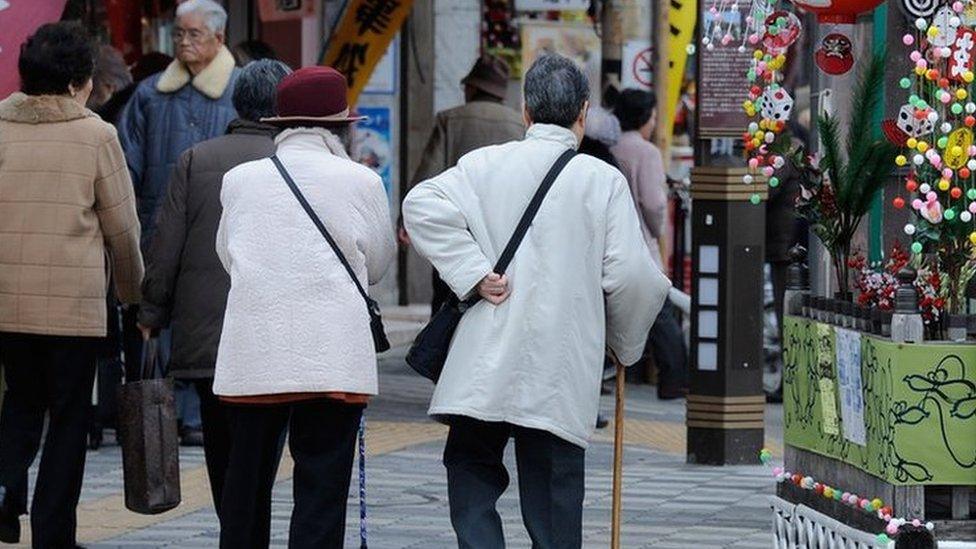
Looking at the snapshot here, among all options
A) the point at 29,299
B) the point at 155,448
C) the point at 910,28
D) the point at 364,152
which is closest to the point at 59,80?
the point at 29,299

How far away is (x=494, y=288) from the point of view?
716 cm

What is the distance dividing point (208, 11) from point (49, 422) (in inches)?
104

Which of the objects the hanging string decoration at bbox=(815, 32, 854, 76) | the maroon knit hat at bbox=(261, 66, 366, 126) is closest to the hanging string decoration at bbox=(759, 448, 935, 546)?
the hanging string decoration at bbox=(815, 32, 854, 76)

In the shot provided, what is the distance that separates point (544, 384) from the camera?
23.6ft

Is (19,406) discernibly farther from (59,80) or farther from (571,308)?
(571,308)

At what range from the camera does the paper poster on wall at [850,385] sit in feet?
23.3

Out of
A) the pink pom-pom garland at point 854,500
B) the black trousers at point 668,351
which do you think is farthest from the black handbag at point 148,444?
the black trousers at point 668,351

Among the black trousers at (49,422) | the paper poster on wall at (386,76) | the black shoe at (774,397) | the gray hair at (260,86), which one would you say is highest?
the gray hair at (260,86)

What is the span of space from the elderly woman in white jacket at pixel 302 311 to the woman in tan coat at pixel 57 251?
1.23 metres

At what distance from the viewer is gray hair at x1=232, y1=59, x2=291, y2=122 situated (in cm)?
842

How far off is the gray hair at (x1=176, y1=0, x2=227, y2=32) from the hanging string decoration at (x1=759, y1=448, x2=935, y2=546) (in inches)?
154

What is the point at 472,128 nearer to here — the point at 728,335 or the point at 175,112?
the point at 728,335

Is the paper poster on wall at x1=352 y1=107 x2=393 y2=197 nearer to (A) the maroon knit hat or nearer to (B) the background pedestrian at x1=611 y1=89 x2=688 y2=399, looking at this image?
(B) the background pedestrian at x1=611 y1=89 x2=688 y2=399

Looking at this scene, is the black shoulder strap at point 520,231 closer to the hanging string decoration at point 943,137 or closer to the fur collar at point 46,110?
the hanging string decoration at point 943,137
